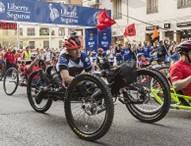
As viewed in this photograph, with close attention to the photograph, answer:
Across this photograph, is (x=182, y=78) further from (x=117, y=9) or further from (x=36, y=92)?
(x=117, y=9)

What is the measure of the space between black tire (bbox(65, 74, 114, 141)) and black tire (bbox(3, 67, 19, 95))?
5.55 m

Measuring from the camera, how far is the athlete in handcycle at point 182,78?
5.93m

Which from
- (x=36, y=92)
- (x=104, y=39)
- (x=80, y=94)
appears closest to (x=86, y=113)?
(x=80, y=94)

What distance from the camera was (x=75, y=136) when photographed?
206 inches

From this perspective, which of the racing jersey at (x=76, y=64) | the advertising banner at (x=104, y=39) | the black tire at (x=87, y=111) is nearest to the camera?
the black tire at (x=87, y=111)

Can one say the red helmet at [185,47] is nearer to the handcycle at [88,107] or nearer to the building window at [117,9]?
the handcycle at [88,107]

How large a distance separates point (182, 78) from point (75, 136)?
2091 millimetres

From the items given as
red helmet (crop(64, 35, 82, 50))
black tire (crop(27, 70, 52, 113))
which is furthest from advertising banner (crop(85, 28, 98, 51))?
red helmet (crop(64, 35, 82, 50))

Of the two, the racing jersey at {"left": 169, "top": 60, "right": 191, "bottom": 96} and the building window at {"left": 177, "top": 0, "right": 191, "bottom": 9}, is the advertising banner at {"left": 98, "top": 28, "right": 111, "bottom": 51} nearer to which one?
the building window at {"left": 177, "top": 0, "right": 191, "bottom": 9}

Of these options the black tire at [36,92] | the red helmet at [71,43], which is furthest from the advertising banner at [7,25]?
the red helmet at [71,43]

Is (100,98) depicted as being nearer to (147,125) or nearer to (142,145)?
(142,145)

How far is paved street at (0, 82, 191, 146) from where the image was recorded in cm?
488

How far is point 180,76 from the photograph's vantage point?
6.01 metres

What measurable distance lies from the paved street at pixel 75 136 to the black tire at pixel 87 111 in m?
0.13
